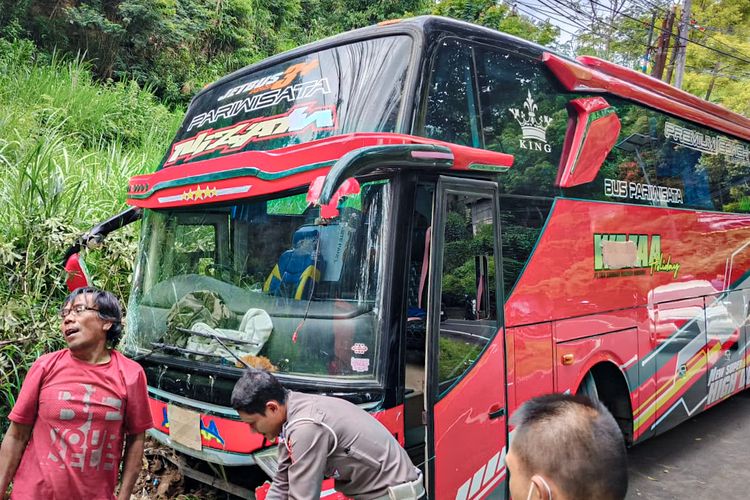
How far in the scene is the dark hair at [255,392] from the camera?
2.40 metres

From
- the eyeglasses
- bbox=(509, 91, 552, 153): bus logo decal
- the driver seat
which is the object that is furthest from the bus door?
the eyeglasses

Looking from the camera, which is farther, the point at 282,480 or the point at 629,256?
the point at 629,256

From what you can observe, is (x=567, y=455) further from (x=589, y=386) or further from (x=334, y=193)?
(x=589, y=386)

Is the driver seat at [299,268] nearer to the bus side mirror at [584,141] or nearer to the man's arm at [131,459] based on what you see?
the man's arm at [131,459]

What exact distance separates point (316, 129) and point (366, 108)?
0.35 metres

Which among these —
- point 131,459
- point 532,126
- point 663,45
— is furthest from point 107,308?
point 663,45

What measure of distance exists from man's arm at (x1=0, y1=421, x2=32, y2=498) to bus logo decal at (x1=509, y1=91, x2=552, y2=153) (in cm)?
333

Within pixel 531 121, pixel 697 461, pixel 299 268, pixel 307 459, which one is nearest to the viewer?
pixel 307 459

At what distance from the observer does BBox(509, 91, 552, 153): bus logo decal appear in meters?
4.04

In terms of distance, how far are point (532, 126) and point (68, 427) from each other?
341cm

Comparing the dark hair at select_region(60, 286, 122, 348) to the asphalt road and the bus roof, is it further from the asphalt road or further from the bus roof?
the asphalt road

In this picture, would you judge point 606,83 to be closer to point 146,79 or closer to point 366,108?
point 366,108

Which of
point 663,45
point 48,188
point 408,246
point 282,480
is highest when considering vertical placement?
point 663,45

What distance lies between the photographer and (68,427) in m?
2.36
